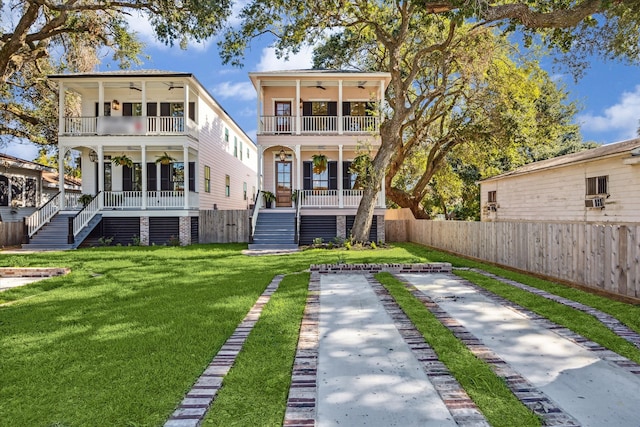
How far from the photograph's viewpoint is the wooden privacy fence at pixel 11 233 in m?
15.3

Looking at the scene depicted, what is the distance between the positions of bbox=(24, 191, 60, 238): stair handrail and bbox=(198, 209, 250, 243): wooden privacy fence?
615 cm

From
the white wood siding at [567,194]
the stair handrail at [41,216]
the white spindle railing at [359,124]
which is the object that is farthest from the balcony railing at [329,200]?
the stair handrail at [41,216]

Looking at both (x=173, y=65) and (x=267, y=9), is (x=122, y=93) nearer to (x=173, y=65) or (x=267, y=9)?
(x=173, y=65)

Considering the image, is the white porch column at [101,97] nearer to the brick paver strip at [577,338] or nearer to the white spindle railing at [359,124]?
the white spindle railing at [359,124]

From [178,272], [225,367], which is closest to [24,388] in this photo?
[225,367]

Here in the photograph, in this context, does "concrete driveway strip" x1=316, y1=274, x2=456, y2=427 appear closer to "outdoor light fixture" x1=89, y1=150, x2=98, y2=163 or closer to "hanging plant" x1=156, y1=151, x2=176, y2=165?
"hanging plant" x1=156, y1=151, x2=176, y2=165

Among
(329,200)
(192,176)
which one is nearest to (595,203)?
(329,200)

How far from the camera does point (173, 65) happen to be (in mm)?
18641

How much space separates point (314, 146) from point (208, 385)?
50.9ft

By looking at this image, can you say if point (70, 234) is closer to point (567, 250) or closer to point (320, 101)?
point (320, 101)

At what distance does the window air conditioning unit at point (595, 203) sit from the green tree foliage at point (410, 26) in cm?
410

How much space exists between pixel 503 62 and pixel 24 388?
19.8 metres

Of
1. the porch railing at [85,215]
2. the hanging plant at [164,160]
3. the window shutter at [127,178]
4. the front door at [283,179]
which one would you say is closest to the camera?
Answer: the porch railing at [85,215]

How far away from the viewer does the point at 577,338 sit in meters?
4.07
